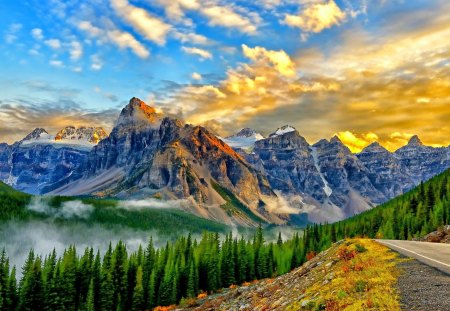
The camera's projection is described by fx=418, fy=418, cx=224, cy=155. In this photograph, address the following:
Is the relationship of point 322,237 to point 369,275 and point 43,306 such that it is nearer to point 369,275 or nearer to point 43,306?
point 43,306

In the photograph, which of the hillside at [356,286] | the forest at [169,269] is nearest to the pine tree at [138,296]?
the forest at [169,269]

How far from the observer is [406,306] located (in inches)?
671

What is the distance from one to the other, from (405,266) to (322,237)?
128 meters

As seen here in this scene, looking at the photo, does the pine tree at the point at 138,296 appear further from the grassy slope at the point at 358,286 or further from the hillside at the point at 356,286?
the grassy slope at the point at 358,286

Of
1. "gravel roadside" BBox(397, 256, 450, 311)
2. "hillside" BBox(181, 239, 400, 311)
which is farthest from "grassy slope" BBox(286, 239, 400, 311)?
"gravel roadside" BBox(397, 256, 450, 311)

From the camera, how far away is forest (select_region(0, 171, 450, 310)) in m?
120

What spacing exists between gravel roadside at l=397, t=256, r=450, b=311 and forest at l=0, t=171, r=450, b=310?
97.4 meters

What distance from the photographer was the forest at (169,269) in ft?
395

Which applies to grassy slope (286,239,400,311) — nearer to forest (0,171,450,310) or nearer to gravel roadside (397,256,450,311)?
gravel roadside (397,256,450,311)

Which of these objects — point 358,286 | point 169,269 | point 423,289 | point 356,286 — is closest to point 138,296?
point 169,269

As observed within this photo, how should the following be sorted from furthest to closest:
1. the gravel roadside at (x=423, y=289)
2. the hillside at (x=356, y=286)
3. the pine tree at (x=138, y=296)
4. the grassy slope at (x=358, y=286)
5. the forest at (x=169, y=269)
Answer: the pine tree at (x=138, y=296)
the forest at (x=169, y=269)
the hillside at (x=356, y=286)
the grassy slope at (x=358, y=286)
the gravel roadside at (x=423, y=289)

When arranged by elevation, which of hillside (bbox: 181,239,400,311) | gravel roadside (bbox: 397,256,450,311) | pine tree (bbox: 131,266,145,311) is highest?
gravel roadside (bbox: 397,256,450,311)

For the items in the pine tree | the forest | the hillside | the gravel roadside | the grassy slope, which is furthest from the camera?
the pine tree

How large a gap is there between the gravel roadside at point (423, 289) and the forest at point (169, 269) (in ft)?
320
